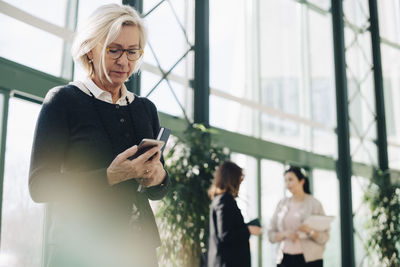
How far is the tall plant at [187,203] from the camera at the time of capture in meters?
5.42

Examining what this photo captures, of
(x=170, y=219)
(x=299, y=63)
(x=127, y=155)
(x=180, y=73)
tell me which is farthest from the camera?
(x=299, y=63)

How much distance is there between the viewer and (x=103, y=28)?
1168 millimetres

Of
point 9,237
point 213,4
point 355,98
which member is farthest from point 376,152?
point 9,237

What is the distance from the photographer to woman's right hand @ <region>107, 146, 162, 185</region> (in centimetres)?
108

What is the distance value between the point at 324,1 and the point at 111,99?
9.78 meters

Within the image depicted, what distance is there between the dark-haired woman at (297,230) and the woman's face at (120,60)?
4534mm

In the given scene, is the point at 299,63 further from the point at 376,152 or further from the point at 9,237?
the point at 9,237

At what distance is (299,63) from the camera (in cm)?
984

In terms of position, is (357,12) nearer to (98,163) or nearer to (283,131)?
(283,131)

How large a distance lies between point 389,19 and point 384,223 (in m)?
4.73

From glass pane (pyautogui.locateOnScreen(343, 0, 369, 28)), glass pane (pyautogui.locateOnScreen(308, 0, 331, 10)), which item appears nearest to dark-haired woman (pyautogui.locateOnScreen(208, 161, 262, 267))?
glass pane (pyautogui.locateOnScreen(308, 0, 331, 10))

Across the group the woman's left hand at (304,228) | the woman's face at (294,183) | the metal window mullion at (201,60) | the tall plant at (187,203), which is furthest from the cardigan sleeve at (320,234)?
the metal window mullion at (201,60)

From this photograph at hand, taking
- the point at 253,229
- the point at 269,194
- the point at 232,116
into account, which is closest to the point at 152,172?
the point at 253,229

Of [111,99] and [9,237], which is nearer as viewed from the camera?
[111,99]
